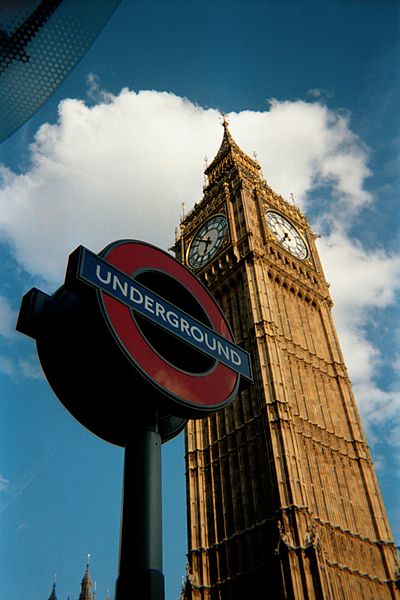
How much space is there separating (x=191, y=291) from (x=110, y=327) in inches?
88.7

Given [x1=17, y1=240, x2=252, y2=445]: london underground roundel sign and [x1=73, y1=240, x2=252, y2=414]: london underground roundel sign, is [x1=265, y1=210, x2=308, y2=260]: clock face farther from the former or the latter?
[x1=17, y1=240, x2=252, y2=445]: london underground roundel sign

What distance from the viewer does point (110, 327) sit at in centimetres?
677

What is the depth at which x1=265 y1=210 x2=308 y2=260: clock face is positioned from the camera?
4531 cm

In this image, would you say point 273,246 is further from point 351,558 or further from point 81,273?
point 81,273

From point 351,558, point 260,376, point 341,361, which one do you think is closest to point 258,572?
point 351,558

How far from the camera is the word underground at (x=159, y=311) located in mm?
7035

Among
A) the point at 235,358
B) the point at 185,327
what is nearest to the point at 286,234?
the point at 235,358

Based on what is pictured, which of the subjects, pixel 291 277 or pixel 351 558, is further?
pixel 291 277

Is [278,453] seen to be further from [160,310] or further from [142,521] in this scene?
[142,521]

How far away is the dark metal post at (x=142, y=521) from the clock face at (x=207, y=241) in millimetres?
37571

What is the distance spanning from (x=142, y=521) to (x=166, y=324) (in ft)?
8.44

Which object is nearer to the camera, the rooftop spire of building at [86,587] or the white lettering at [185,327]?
the white lettering at [185,327]

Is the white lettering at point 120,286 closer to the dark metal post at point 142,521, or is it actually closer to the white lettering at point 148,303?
the white lettering at point 148,303

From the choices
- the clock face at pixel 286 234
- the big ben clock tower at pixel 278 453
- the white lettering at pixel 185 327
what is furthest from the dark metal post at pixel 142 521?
the clock face at pixel 286 234
